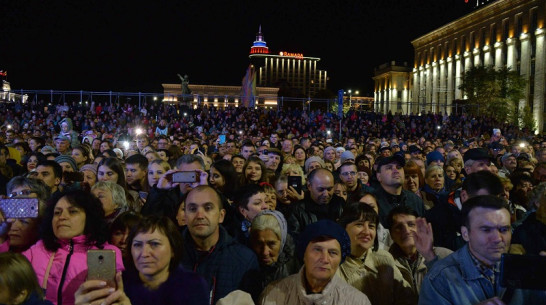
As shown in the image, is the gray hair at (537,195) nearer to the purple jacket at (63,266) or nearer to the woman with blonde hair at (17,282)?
the purple jacket at (63,266)

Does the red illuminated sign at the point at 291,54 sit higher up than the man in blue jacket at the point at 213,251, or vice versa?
the red illuminated sign at the point at 291,54

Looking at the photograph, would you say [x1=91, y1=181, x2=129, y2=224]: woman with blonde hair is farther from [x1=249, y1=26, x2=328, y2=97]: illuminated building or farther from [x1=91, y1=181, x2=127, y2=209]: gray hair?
[x1=249, y1=26, x2=328, y2=97]: illuminated building

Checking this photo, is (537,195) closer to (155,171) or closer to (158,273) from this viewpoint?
(158,273)

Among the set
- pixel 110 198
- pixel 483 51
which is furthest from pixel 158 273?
pixel 483 51

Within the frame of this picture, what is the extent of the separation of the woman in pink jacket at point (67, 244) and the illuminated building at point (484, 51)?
36.0 metres

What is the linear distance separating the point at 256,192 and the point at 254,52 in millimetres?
172895

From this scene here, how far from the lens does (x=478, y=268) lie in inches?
125

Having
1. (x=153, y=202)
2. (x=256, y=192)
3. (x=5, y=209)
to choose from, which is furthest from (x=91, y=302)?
(x=153, y=202)

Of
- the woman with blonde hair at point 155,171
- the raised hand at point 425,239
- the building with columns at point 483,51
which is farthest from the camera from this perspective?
the building with columns at point 483,51

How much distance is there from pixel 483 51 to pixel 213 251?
226 ft

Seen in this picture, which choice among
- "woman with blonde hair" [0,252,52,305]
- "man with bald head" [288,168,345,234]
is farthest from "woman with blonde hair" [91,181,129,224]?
A: "woman with blonde hair" [0,252,52,305]

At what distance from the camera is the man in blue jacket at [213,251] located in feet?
12.4

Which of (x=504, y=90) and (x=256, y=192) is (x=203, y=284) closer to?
(x=256, y=192)

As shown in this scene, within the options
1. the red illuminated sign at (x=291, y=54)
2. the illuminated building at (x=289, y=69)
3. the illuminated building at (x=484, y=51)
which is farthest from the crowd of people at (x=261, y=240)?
the red illuminated sign at (x=291, y=54)
